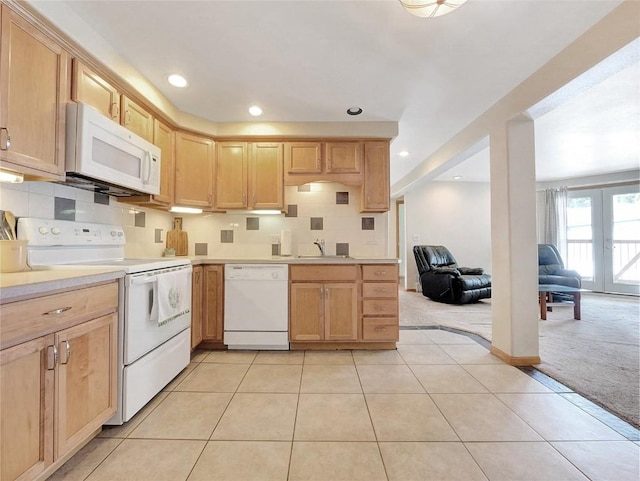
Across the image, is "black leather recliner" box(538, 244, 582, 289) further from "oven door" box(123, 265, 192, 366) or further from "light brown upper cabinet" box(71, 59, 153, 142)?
"light brown upper cabinet" box(71, 59, 153, 142)

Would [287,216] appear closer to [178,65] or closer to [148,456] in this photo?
[178,65]

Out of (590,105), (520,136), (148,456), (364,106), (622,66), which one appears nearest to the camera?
(148,456)

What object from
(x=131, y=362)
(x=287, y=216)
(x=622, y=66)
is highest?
(x=622, y=66)

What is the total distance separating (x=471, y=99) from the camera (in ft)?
8.32

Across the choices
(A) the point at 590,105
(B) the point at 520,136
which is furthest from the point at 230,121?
(A) the point at 590,105

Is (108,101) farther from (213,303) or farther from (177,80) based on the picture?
(213,303)

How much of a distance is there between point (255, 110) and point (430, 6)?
181 cm

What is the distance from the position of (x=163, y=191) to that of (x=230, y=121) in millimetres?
1038

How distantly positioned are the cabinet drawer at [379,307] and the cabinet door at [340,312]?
3.9 inches

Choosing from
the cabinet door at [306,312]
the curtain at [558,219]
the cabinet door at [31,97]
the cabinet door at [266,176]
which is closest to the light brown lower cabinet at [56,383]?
the cabinet door at [31,97]

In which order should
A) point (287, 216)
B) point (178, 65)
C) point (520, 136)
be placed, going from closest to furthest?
point (178, 65) < point (520, 136) < point (287, 216)

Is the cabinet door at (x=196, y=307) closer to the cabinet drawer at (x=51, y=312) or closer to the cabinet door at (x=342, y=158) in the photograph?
the cabinet drawer at (x=51, y=312)

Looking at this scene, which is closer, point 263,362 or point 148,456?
point 148,456

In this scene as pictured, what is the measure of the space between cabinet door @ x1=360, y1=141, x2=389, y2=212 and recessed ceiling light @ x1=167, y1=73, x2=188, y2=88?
5.88ft
